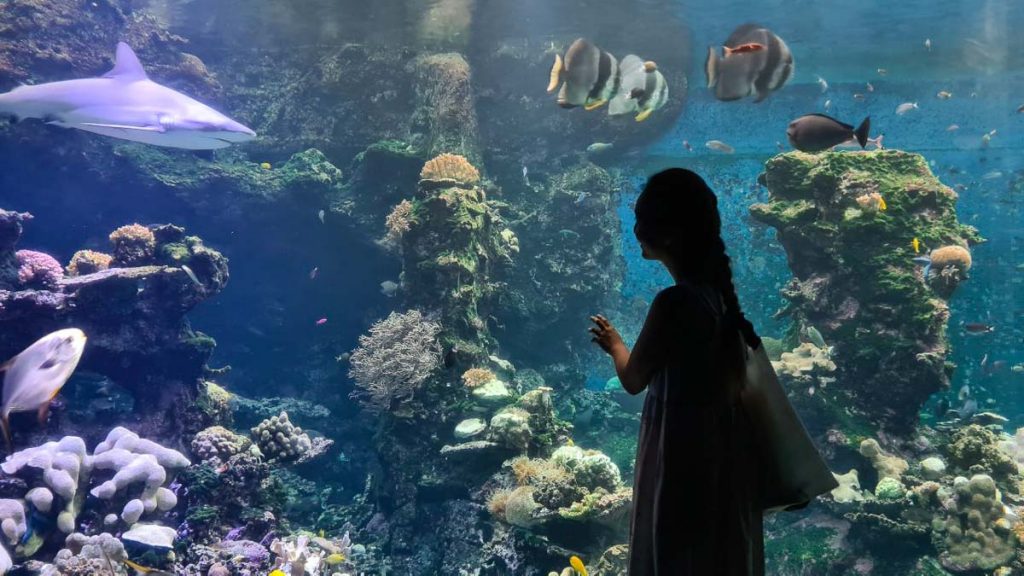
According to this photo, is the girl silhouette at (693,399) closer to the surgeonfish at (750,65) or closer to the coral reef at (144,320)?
the surgeonfish at (750,65)

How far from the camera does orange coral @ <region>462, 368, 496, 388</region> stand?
26.2 ft

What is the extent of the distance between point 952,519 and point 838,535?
1.10 meters

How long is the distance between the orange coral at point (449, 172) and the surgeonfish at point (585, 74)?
177 inches

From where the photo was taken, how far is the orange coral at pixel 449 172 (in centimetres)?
934

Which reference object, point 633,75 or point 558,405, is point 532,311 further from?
point 633,75

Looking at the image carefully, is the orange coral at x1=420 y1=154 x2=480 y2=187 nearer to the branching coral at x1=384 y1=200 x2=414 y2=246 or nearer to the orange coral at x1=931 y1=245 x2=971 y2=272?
the branching coral at x1=384 y1=200 x2=414 y2=246

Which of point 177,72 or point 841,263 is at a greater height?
point 177,72

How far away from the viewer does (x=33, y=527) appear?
17.5ft

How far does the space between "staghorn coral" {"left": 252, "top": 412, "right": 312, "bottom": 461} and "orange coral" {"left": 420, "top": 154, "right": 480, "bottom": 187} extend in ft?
15.2

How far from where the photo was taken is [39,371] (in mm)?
4266

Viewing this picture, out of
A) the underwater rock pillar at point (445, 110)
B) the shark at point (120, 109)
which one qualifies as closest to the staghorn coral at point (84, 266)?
the shark at point (120, 109)

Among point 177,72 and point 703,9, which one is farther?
point 703,9

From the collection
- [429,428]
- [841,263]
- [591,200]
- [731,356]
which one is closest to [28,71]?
[429,428]

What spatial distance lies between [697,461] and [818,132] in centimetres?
415
